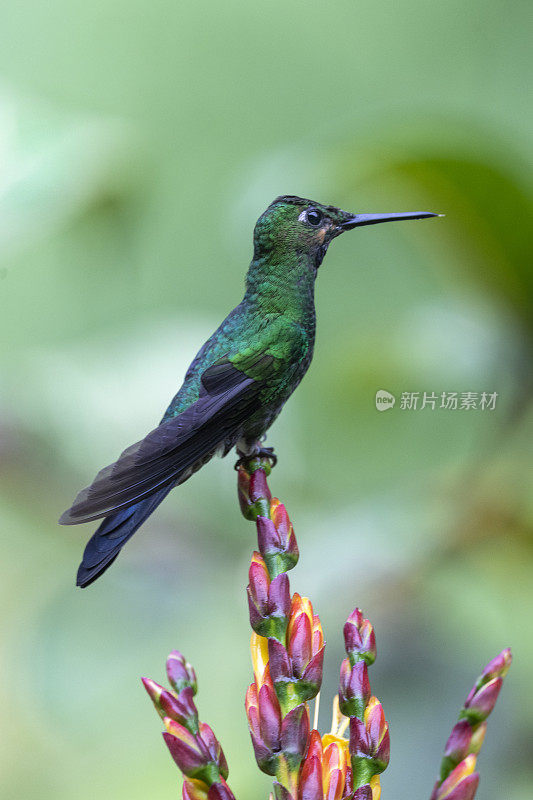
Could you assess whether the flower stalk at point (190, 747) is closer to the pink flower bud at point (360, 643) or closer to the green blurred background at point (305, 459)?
the pink flower bud at point (360, 643)

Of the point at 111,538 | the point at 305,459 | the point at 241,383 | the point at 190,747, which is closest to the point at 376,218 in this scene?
the point at 241,383

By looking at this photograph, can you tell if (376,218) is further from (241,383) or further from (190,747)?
(190,747)

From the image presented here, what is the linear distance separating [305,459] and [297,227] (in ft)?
2.65

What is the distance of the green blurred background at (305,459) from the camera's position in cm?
128

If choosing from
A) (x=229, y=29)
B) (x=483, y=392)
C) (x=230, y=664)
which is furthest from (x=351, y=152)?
Result: (x=229, y=29)

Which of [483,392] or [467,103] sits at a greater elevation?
[467,103]

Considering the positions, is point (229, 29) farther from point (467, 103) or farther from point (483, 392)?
point (483, 392)

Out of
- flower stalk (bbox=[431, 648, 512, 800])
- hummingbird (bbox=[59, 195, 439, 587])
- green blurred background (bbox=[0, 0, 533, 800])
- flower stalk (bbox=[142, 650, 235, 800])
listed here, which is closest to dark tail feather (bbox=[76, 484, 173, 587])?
hummingbird (bbox=[59, 195, 439, 587])

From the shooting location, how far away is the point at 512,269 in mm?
1262

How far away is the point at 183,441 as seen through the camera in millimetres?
717

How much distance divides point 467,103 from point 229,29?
955 millimetres

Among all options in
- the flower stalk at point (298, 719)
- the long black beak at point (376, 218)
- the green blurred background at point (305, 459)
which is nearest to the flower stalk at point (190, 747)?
the flower stalk at point (298, 719)

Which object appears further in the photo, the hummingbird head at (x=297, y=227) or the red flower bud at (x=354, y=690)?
the hummingbird head at (x=297, y=227)

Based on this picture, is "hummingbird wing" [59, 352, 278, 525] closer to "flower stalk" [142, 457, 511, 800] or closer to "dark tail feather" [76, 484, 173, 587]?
"dark tail feather" [76, 484, 173, 587]
